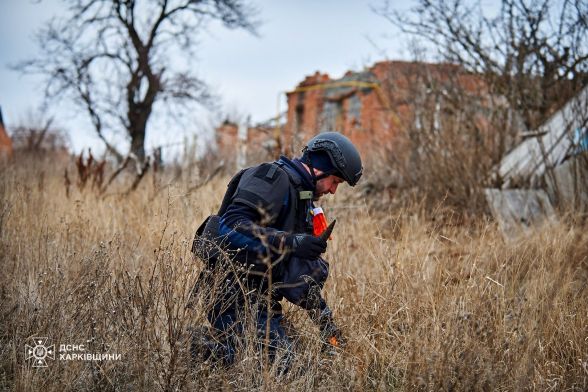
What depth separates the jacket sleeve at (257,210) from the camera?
2.74 meters

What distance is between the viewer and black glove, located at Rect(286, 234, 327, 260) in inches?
106

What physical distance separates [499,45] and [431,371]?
619cm

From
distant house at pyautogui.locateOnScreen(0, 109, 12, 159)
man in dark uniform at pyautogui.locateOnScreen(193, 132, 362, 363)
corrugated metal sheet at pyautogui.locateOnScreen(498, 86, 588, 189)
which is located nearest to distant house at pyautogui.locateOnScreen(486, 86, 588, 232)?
corrugated metal sheet at pyautogui.locateOnScreen(498, 86, 588, 189)

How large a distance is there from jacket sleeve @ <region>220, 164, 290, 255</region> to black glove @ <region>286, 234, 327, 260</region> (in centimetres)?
5

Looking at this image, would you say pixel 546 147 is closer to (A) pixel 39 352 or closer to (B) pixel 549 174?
(B) pixel 549 174

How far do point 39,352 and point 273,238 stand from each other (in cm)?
126

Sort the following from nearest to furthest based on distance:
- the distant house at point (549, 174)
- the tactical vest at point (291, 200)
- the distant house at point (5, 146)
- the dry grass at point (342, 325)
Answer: the dry grass at point (342, 325)
the tactical vest at point (291, 200)
the distant house at point (549, 174)
the distant house at point (5, 146)

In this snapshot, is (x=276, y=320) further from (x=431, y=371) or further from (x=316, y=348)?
(x=431, y=371)

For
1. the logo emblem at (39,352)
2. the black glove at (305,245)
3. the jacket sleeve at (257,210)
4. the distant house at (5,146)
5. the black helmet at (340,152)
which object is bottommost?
the logo emblem at (39,352)

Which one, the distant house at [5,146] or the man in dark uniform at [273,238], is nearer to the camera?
the man in dark uniform at [273,238]

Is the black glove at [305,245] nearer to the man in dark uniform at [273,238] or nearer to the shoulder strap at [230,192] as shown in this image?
the man in dark uniform at [273,238]

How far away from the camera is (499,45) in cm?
770

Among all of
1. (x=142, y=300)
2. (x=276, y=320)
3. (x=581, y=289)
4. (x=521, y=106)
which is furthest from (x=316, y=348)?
(x=521, y=106)

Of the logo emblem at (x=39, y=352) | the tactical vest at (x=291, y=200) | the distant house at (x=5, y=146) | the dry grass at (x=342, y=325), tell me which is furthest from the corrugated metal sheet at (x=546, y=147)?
the distant house at (x=5, y=146)
